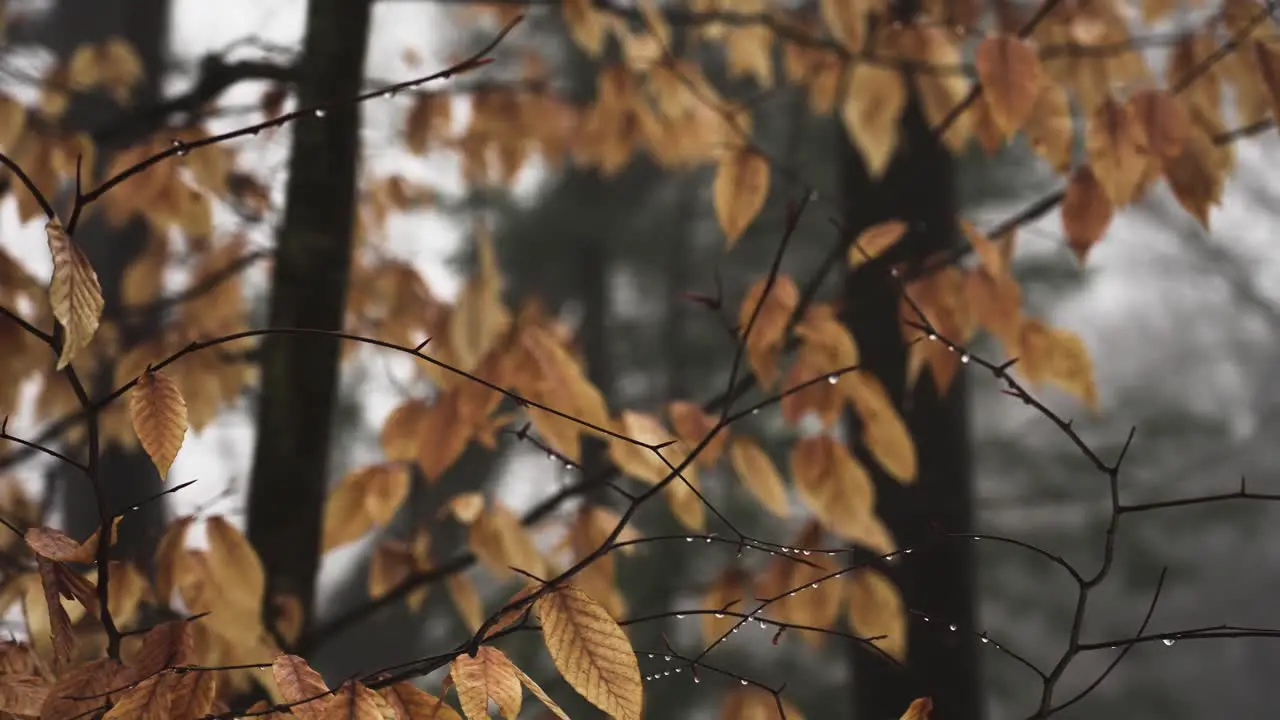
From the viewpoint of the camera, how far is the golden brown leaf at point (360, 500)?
3.83 ft

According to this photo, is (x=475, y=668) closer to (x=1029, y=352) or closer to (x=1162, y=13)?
(x=1029, y=352)

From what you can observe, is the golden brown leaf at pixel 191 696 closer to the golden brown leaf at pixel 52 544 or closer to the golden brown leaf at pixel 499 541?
the golden brown leaf at pixel 52 544

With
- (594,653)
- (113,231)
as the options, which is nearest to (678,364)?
(113,231)

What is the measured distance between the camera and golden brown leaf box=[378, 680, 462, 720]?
2.22 ft

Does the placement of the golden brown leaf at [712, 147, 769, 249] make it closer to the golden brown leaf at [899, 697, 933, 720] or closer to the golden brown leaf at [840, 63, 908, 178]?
the golden brown leaf at [840, 63, 908, 178]

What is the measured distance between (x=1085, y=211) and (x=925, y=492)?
1028 millimetres

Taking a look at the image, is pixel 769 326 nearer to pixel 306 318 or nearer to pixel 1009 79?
pixel 1009 79

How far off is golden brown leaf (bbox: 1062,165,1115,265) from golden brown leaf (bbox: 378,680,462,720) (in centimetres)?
79

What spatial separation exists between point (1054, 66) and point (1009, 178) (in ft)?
15.6

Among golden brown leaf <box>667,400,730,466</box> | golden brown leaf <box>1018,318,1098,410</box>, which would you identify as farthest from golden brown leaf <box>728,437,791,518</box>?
golden brown leaf <box>1018,318,1098,410</box>

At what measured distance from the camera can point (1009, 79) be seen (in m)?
1.03

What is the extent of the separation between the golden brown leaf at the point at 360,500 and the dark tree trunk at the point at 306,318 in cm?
14

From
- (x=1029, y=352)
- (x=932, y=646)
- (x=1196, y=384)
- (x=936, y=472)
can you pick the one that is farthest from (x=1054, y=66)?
(x=1196, y=384)

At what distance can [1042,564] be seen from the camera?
5844 mm
